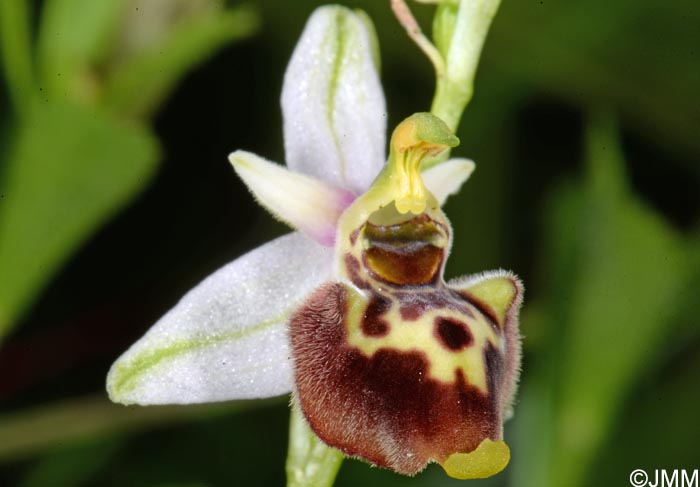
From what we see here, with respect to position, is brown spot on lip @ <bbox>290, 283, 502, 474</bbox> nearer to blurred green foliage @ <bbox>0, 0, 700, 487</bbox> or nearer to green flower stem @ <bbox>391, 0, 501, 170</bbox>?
green flower stem @ <bbox>391, 0, 501, 170</bbox>

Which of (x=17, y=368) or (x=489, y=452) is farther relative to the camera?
(x=17, y=368)

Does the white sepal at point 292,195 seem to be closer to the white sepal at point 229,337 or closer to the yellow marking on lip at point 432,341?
the white sepal at point 229,337

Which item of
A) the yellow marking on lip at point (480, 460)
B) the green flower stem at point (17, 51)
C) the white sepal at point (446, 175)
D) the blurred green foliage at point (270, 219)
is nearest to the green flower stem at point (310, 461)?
the yellow marking on lip at point (480, 460)

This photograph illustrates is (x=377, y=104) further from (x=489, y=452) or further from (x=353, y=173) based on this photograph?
(x=489, y=452)

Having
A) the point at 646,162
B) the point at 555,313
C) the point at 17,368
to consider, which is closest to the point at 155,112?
the point at 17,368

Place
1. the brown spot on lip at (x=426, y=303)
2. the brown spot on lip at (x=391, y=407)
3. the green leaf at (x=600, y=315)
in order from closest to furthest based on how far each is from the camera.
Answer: the brown spot on lip at (x=391, y=407), the brown spot on lip at (x=426, y=303), the green leaf at (x=600, y=315)

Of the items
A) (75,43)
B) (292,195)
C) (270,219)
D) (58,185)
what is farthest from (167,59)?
(292,195)
